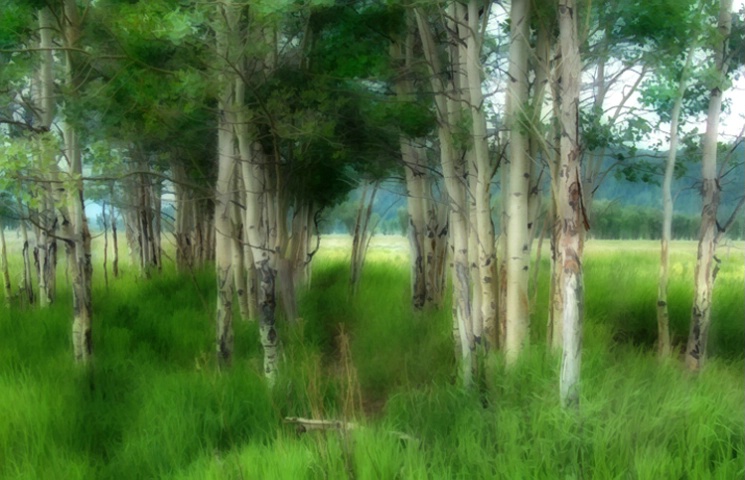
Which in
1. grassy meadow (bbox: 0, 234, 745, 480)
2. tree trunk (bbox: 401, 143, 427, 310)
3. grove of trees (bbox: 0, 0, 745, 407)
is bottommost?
grassy meadow (bbox: 0, 234, 745, 480)

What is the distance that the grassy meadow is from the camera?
418cm

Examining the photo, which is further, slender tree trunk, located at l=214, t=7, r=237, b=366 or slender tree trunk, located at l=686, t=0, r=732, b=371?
slender tree trunk, located at l=686, t=0, r=732, b=371

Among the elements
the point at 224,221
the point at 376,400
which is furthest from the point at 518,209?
the point at 224,221

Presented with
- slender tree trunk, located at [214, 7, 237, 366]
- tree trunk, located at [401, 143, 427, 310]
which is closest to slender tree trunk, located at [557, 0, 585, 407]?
slender tree trunk, located at [214, 7, 237, 366]

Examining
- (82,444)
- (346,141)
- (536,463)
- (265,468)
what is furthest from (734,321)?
(82,444)

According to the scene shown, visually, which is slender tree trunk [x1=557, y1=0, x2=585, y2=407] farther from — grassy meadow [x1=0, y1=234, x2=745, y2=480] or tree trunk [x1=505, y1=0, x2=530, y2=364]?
tree trunk [x1=505, y1=0, x2=530, y2=364]

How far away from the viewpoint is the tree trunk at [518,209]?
627 cm

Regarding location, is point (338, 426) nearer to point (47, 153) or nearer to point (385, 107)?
point (47, 153)

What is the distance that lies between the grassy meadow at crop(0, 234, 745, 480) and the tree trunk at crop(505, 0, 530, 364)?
10.8 inches

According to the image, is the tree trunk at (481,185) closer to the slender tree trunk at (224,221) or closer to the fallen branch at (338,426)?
the fallen branch at (338,426)

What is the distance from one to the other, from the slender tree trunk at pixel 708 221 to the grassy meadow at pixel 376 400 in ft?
1.46

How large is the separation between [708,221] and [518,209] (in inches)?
98.5

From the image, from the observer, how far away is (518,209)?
20.6ft

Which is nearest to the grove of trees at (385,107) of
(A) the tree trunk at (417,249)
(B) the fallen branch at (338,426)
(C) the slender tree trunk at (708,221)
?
(C) the slender tree trunk at (708,221)
